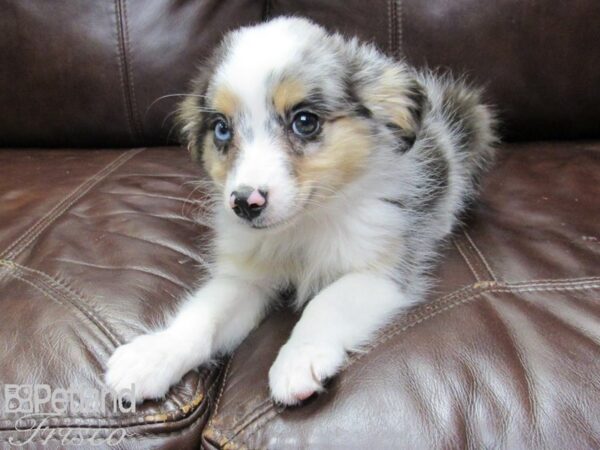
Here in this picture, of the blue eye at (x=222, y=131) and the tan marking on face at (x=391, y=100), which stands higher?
the tan marking on face at (x=391, y=100)

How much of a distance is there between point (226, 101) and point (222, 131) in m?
0.11

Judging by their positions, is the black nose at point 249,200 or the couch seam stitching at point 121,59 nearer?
the black nose at point 249,200

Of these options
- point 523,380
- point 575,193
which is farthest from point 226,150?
point 575,193

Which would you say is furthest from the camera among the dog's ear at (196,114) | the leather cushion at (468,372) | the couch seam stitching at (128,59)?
the couch seam stitching at (128,59)

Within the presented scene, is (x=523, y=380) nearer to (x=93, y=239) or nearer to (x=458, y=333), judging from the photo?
(x=458, y=333)

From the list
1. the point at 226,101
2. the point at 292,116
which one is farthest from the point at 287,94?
the point at 226,101

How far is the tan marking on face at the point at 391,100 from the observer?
158 cm

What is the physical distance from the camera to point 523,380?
1141 millimetres

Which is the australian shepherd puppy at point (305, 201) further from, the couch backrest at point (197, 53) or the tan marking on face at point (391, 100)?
the couch backrest at point (197, 53)

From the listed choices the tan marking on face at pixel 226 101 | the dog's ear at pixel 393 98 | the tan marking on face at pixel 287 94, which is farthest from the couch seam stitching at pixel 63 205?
the dog's ear at pixel 393 98

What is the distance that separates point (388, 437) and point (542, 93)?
5.51ft

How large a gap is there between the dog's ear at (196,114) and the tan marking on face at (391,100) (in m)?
0.44

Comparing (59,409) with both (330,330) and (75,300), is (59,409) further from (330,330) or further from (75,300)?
(330,330)

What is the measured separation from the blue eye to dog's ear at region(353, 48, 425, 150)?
342mm
